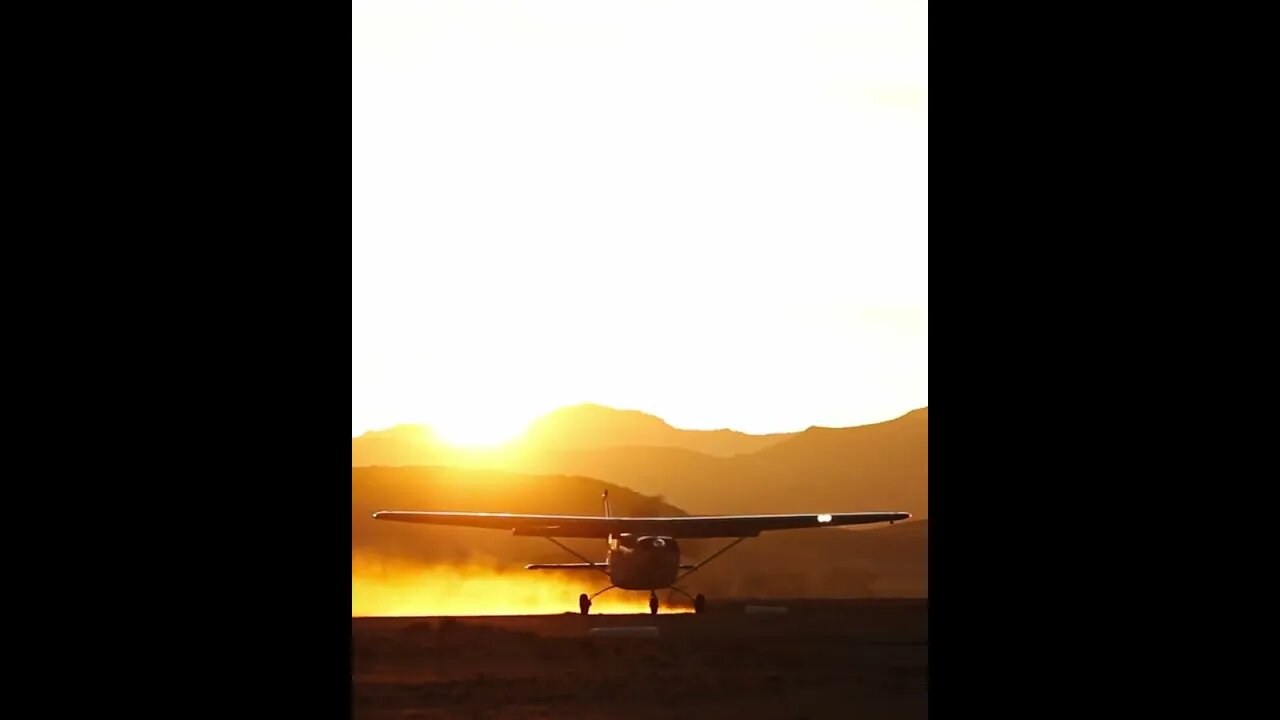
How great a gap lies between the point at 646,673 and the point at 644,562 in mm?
8293

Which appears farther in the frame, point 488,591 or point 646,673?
point 488,591

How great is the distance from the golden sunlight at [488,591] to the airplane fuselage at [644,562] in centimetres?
3507

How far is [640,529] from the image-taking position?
33062 mm

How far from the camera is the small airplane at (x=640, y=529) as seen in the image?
96.8 ft

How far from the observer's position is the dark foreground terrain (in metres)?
16.0

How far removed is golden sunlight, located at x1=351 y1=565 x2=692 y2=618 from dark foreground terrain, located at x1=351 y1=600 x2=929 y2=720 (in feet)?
106

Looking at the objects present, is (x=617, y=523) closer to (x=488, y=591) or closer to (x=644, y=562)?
(x=644, y=562)

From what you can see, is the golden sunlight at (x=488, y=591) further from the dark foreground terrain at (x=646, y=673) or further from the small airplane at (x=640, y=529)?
the dark foreground terrain at (x=646, y=673)

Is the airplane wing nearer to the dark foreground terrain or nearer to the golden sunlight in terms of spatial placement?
the dark foreground terrain

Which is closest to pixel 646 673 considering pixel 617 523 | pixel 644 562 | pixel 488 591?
pixel 644 562
